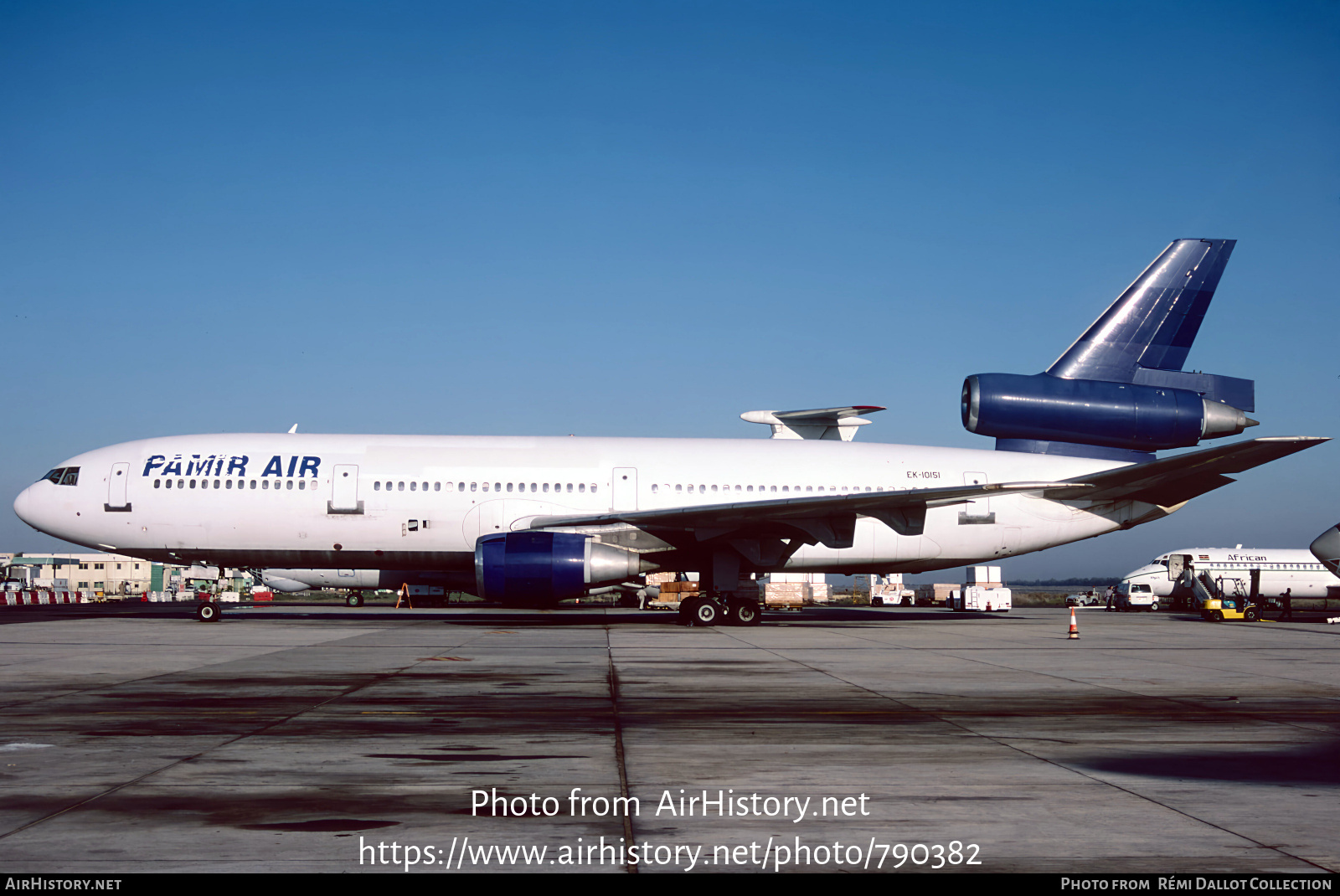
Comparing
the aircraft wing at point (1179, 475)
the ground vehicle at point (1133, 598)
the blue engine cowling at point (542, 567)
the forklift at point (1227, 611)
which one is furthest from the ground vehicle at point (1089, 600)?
the blue engine cowling at point (542, 567)

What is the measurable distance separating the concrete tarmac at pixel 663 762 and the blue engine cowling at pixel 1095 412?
9.28 m

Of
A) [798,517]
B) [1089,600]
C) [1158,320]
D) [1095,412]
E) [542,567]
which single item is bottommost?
[1089,600]

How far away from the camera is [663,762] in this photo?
6.71 metres

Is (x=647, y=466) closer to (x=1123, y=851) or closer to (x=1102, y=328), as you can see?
(x=1102, y=328)

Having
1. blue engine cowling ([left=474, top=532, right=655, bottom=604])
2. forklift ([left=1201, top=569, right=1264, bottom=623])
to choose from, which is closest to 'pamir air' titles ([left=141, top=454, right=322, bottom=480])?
blue engine cowling ([left=474, top=532, right=655, bottom=604])

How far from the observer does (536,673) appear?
12.3 metres

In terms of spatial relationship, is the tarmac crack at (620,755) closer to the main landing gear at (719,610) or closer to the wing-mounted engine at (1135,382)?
the main landing gear at (719,610)

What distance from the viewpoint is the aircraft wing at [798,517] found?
20.2 m

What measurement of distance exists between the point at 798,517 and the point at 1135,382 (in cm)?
869

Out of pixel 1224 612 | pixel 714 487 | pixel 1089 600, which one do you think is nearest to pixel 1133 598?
pixel 1089 600

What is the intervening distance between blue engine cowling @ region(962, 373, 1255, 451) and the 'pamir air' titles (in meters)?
14.8

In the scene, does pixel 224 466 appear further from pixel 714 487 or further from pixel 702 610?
pixel 702 610

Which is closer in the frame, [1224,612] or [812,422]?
[1224,612]

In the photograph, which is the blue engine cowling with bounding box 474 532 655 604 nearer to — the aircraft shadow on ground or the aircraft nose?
the aircraft nose
